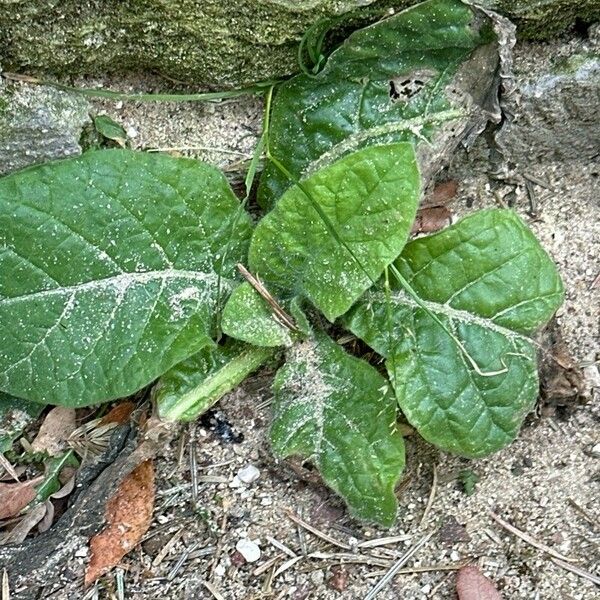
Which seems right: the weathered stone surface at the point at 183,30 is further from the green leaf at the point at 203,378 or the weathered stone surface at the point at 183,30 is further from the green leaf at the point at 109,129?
the green leaf at the point at 203,378

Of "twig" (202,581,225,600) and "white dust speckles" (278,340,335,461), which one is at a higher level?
"white dust speckles" (278,340,335,461)

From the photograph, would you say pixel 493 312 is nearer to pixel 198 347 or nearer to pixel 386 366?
pixel 386 366

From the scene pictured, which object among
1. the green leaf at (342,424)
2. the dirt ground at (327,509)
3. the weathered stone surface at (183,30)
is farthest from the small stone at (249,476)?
the weathered stone surface at (183,30)

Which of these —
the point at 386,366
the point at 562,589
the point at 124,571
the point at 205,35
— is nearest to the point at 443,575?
the point at 562,589

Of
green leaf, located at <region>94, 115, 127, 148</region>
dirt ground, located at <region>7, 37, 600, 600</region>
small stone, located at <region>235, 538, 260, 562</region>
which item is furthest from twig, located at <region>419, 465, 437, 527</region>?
green leaf, located at <region>94, 115, 127, 148</region>

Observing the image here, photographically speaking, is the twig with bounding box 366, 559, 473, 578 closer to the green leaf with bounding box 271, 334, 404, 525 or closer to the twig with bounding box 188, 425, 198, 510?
the green leaf with bounding box 271, 334, 404, 525
